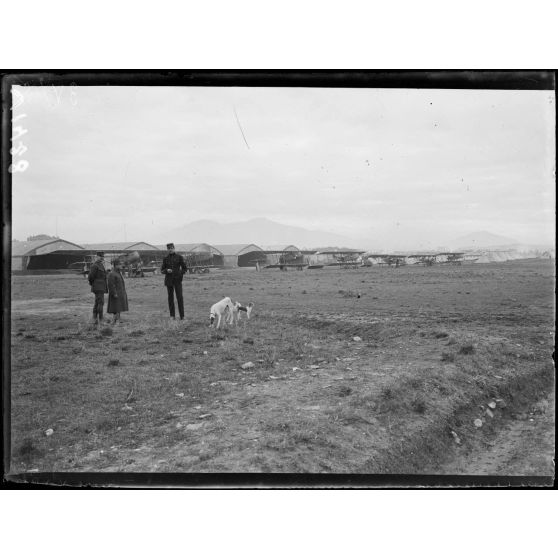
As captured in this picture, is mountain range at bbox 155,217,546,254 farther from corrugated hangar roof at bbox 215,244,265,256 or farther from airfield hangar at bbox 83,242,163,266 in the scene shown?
airfield hangar at bbox 83,242,163,266

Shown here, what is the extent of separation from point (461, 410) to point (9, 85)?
254 inches

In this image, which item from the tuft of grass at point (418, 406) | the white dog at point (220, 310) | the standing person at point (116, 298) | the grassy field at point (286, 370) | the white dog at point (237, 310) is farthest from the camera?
the white dog at point (237, 310)

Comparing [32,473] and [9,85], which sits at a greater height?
[9,85]

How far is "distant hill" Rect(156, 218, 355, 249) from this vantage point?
455 cm

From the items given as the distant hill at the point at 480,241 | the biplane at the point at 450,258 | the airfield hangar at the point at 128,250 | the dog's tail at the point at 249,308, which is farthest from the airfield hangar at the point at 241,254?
the distant hill at the point at 480,241

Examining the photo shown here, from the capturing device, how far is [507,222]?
4531mm

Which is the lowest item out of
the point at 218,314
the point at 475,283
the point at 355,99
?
the point at 218,314

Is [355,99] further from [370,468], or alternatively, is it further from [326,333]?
[370,468]

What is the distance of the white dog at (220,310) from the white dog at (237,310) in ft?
0.26

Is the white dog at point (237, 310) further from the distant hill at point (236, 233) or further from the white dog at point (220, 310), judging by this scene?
the distant hill at point (236, 233)

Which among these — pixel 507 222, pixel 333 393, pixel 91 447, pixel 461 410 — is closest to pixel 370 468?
pixel 333 393

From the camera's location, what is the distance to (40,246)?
13.9ft

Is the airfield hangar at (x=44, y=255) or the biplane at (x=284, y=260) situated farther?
the biplane at (x=284, y=260)

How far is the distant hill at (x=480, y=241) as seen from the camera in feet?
15.4
